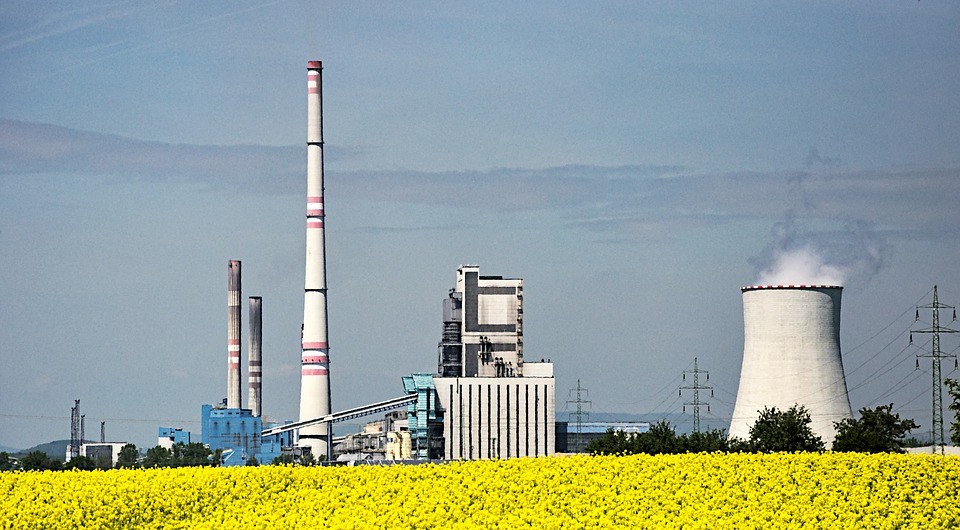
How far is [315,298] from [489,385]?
11844mm

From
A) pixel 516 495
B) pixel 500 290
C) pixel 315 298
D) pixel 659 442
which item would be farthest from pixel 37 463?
pixel 516 495

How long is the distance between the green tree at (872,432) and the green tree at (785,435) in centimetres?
90

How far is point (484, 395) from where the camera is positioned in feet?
267

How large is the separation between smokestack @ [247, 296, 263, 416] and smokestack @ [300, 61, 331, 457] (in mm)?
18231

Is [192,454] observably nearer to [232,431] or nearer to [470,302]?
[232,431]

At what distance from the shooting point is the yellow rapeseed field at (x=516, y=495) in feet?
58.2

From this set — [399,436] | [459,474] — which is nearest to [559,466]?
[459,474]

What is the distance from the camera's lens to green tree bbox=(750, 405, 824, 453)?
4234 centimetres

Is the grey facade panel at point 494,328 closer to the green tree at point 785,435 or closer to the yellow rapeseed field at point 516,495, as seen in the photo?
the green tree at point 785,435

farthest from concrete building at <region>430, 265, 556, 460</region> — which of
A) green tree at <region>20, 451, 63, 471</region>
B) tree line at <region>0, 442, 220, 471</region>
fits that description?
green tree at <region>20, 451, 63, 471</region>

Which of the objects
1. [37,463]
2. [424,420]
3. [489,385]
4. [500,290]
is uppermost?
[500,290]

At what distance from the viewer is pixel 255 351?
100 m

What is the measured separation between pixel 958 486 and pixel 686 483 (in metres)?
4.22

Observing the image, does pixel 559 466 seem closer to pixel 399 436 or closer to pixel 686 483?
pixel 686 483
